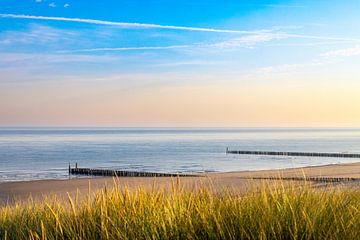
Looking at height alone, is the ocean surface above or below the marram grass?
below

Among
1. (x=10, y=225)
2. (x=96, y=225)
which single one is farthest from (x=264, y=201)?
(x=10, y=225)

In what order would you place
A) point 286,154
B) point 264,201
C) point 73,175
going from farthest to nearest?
point 286,154, point 73,175, point 264,201

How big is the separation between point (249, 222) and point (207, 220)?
43cm

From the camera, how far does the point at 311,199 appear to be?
5.81 meters

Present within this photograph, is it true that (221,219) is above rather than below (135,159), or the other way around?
above

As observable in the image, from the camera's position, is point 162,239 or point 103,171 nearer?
point 162,239

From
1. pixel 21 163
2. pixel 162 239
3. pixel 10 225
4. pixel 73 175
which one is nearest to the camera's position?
pixel 162 239

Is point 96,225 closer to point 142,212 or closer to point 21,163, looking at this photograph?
point 142,212

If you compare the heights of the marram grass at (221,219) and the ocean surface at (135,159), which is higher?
the marram grass at (221,219)

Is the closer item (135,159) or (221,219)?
(221,219)

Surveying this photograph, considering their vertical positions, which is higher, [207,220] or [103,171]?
[207,220]

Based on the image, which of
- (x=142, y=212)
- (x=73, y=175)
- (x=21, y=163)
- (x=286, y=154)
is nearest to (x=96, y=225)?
(x=142, y=212)

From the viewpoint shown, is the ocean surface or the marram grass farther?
the ocean surface

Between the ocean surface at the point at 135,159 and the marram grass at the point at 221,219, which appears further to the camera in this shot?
the ocean surface at the point at 135,159
